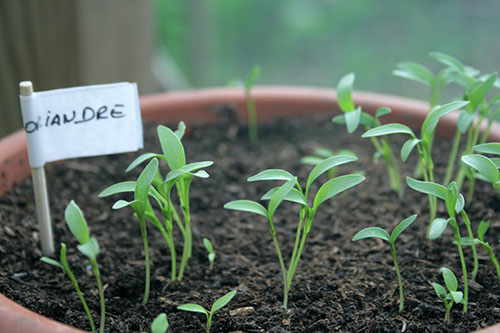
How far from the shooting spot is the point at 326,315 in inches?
34.6

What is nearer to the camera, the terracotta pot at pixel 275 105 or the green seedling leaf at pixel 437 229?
the green seedling leaf at pixel 437 229

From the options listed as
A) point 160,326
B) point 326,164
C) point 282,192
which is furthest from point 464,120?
point 160,326

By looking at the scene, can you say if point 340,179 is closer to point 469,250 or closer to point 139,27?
point 469,250

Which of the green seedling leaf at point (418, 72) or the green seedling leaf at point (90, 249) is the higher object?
the green seedling leaf at point (418, 72)

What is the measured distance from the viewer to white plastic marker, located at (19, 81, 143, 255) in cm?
94

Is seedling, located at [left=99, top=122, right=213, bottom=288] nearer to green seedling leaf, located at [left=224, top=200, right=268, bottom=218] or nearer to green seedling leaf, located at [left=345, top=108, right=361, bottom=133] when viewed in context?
green seedling leaf, located at [left=224, top=200, right=268, bottom=218]

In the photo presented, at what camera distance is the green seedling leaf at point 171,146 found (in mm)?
862

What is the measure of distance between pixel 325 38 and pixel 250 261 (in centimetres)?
Answer: 210

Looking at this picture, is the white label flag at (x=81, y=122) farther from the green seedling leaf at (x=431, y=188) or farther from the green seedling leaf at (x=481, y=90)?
the green seedling leaf at (x=481, y=90)

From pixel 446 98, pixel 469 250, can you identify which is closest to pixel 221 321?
pixel 469 250

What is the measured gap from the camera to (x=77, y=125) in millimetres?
972

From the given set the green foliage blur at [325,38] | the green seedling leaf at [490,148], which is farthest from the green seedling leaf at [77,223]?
the green foliage blur at [325,38]

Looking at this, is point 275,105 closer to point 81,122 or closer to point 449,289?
point 81,122

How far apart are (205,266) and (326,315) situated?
27cm
